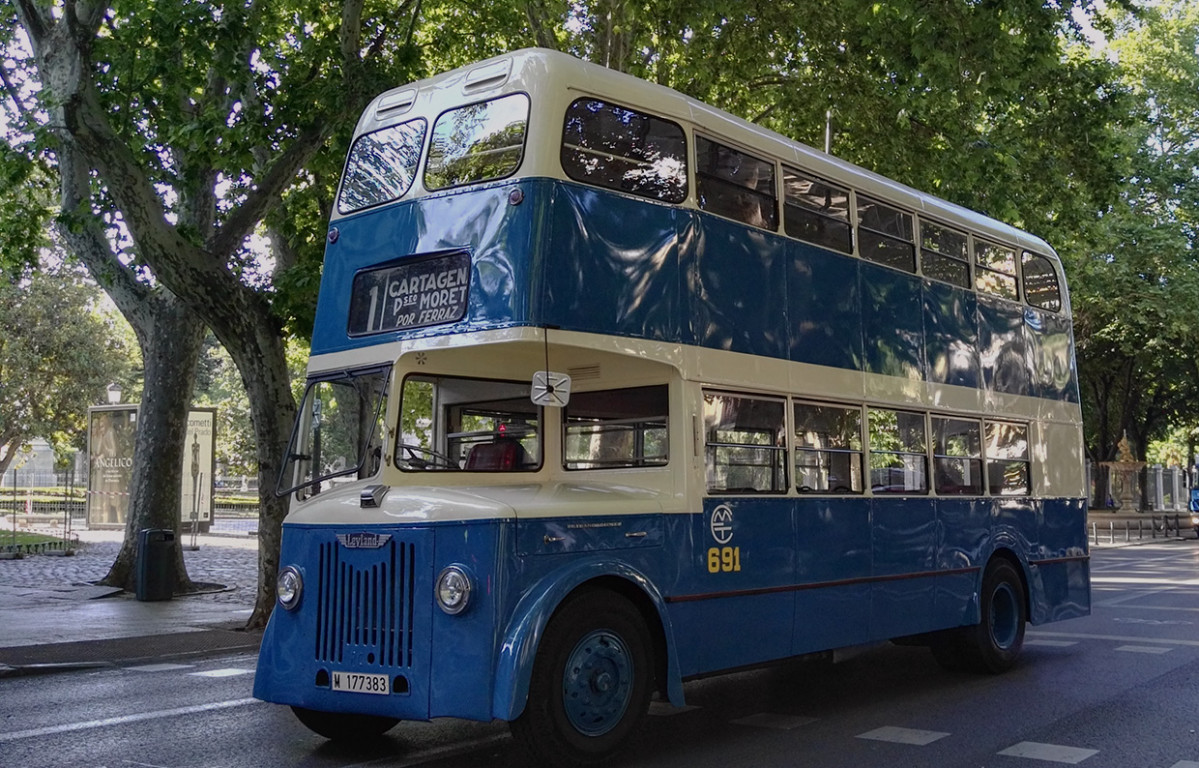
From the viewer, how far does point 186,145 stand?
14.5m

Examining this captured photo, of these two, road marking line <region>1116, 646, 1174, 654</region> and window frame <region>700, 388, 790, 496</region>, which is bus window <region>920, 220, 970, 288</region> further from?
road marking line <region>1116, 646, 1174, 654</region>

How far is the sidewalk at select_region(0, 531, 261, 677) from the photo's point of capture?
39.7ft

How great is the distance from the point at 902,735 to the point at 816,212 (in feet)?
13.3

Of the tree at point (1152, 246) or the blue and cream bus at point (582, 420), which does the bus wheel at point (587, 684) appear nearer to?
the blue and cream bus at point (582, 420)

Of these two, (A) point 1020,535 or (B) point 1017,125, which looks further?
(B) point 1017,125

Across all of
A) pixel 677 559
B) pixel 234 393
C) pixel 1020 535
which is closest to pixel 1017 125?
pixel 1020 535

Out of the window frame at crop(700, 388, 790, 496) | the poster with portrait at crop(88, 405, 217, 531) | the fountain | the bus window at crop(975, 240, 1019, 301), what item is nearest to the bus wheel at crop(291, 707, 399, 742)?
the window frame at crop(700, 388, 790, 496)

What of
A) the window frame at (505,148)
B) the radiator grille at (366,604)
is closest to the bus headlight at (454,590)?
the radiator grille at (366,604)

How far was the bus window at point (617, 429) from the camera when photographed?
7973mm

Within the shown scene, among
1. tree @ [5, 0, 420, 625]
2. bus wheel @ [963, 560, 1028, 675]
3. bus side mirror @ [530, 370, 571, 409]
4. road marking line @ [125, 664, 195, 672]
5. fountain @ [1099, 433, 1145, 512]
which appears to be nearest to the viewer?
bus side mirror @ [530, 370, 571, 409]

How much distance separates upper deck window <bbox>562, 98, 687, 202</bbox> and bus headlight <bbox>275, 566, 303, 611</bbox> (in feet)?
9.68

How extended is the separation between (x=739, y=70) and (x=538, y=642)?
558 inches

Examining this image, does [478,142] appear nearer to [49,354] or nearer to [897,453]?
[897,453]

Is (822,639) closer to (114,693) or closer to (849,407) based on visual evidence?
(849,407)
